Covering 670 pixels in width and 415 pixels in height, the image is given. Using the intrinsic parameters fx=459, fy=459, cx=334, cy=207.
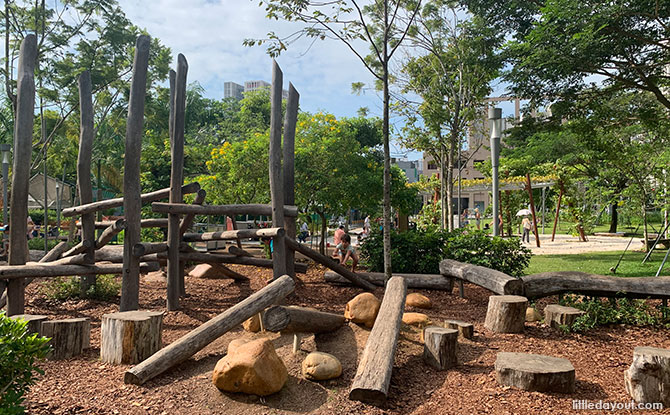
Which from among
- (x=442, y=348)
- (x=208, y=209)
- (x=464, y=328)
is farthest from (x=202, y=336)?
(x=464, y=328)

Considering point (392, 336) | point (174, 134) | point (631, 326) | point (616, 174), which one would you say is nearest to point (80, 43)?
point (174, 134)

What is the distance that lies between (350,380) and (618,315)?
418 cm

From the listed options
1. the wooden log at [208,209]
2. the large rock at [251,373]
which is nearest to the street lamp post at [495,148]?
the wooden log at [208,209]

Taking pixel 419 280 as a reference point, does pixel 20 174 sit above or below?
above

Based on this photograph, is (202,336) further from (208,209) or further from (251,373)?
(208,209)

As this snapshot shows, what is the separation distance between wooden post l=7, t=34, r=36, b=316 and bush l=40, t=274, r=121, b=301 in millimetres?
1373

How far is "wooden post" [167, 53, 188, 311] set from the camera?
272 inches

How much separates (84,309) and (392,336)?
5.21m

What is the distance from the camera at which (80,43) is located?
49.9 feet

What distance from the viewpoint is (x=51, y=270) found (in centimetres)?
619

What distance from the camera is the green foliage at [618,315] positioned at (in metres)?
5.91

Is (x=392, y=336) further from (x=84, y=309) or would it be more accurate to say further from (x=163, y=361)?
(x=84, y=309)

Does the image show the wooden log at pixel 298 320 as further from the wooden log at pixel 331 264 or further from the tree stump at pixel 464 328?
the wooden log at pixel 331 264

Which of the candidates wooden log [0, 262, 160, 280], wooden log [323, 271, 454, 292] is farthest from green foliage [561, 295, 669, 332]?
wooden log [0, 262, 160, 280]
